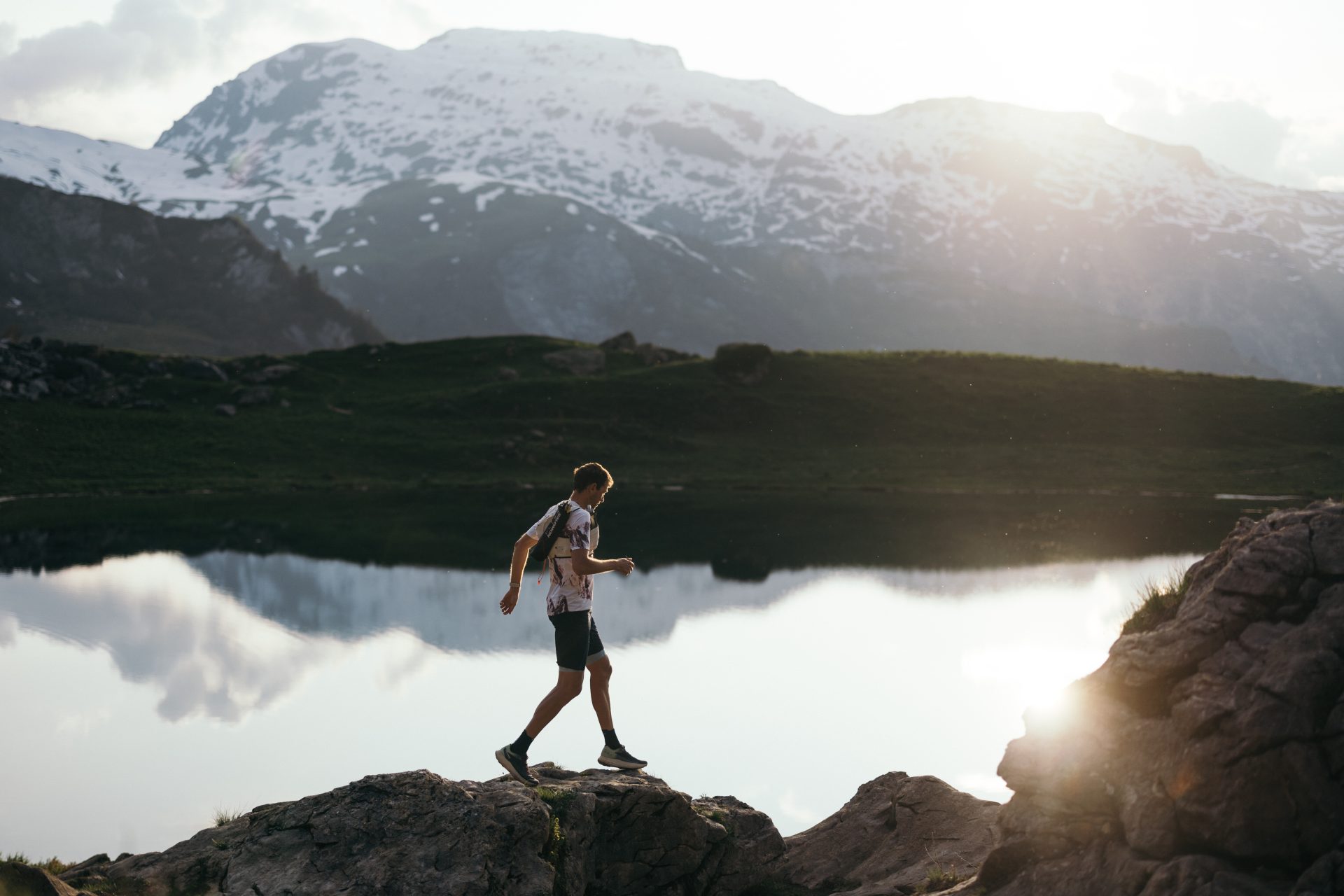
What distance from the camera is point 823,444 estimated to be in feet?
272

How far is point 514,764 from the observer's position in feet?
39.5

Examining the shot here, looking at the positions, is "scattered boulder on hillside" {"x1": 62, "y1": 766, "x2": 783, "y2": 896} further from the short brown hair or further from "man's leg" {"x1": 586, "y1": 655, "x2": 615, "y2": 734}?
the short brown hair

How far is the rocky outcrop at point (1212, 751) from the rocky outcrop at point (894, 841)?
5.01 ft

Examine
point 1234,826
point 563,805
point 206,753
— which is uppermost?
point 1234,826

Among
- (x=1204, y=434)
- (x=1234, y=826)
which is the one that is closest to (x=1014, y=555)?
(x=1234, y=826)

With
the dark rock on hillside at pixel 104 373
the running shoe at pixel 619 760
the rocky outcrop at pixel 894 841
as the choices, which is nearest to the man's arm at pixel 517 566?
the running shoe at pixel 619 760

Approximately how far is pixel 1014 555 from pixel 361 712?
29.7 metres

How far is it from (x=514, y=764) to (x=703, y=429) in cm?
→ 7353

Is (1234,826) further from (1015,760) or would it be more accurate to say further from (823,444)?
(823,444)

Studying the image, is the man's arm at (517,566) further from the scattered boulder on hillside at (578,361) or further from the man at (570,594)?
the scattered boulder on hillside at (578,361)

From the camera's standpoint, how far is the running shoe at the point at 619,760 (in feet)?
42.1

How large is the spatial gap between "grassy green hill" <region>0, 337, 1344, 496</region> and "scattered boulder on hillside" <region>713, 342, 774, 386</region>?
3.53 feet

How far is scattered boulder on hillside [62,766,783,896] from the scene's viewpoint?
9969mm

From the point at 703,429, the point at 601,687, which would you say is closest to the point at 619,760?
the point at 601,687
